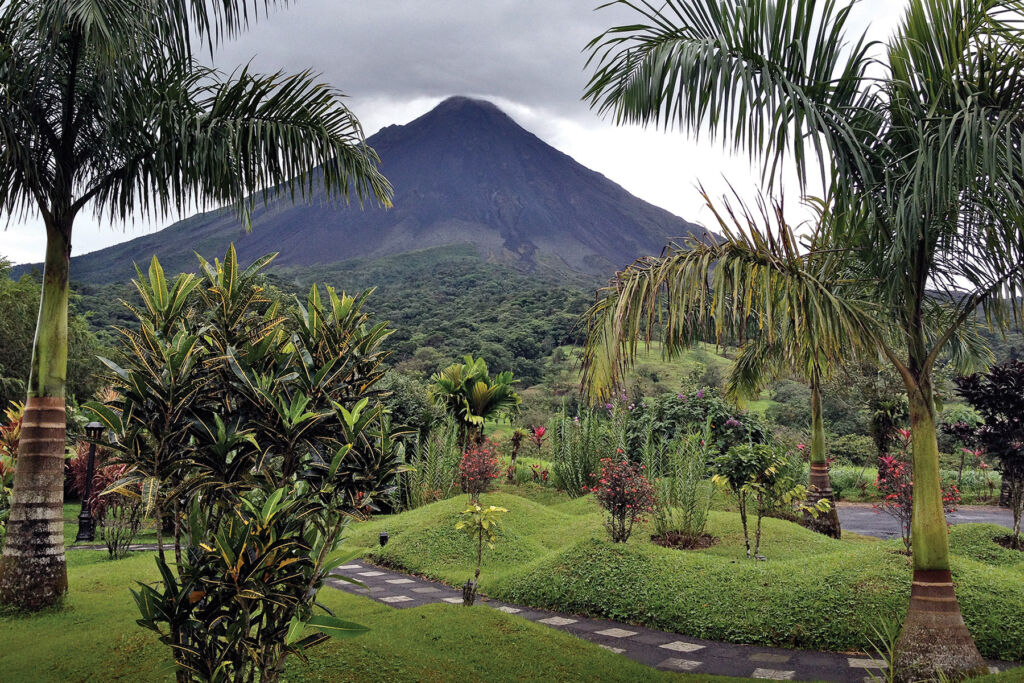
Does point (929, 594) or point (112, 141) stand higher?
point (112, 141)

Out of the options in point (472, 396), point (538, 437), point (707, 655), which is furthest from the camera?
point (538, 437)

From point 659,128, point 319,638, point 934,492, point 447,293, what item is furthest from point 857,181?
point 447,293

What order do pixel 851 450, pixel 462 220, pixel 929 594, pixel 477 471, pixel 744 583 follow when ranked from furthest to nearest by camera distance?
pixel 462 220 → pixel 851 450 → pixel 477 471 → pixel 744 583 → pixel 929 594

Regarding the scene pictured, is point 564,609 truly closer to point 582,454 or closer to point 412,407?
point 582,454

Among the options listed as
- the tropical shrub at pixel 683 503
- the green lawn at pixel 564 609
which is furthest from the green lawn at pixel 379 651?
the tropical shrub at pixel 683 503

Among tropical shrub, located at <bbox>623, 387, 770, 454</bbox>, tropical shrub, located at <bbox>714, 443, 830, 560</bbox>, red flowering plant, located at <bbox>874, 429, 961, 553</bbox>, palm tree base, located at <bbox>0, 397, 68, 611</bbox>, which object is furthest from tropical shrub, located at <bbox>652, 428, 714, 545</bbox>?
palm tree base, located at <bbox>0, 397, 68, 611</bbox>

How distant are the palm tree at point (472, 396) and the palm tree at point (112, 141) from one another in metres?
7.65

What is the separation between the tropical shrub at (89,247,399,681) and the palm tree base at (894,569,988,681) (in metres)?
3.41

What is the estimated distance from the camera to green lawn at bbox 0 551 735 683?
374cm

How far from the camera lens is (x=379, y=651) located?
13.0 ft

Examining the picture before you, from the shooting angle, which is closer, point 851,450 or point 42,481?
point 42,481

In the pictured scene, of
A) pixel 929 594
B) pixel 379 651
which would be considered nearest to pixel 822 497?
pixel 929 594

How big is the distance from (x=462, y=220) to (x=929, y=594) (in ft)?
333

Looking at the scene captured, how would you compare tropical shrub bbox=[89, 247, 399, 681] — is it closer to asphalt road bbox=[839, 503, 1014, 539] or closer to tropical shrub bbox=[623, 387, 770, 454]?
tropical shrub bbox=[623, 387, 770, 454]
